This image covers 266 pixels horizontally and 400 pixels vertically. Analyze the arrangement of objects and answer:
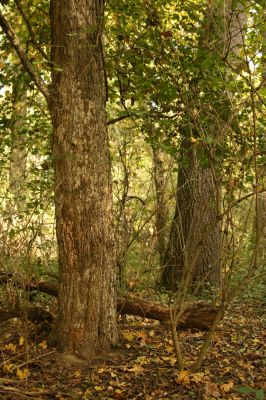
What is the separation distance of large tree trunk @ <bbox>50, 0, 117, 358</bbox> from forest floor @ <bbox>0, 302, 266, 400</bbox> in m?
0.26

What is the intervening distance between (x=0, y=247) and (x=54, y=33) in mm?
2298

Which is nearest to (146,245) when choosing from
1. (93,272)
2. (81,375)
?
(93,272)

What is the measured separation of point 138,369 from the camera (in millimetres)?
4645

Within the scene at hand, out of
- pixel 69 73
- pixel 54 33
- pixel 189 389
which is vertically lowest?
pixel 189 389

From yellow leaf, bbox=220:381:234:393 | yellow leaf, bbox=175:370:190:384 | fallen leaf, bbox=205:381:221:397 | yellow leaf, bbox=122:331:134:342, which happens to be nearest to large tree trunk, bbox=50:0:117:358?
yellow leaf, bbox=122:331:134:342

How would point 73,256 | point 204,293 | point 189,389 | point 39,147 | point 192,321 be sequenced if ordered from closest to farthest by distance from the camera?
point 189,389
point 73,256
point 192,321
point 39,147
point 204,293

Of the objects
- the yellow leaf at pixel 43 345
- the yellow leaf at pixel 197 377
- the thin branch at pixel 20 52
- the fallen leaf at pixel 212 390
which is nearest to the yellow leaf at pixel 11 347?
the yellow leaf at pixel 43 345

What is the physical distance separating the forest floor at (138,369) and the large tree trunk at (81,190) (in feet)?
0.87

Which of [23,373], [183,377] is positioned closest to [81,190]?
[23,373]

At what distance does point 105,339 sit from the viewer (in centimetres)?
494

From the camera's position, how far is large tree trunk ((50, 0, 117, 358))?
15.8 feet

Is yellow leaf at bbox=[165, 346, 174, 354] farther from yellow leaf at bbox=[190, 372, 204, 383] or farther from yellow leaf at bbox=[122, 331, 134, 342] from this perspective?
yellow leaf at bbox=[190, 372, 204, 383]

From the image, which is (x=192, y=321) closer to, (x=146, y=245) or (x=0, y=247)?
(x=146, y=245)

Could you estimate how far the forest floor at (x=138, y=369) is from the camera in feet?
13.9
